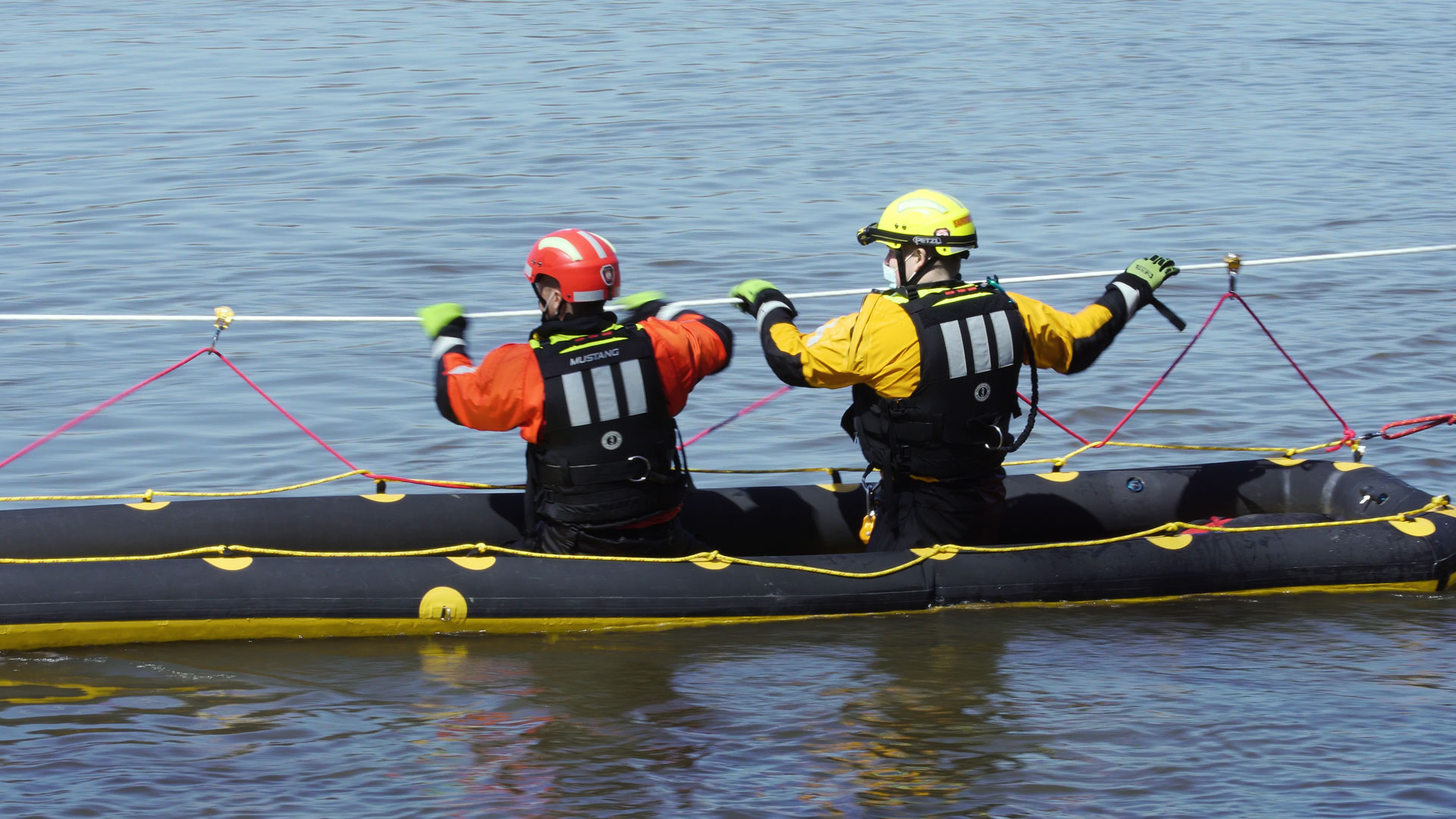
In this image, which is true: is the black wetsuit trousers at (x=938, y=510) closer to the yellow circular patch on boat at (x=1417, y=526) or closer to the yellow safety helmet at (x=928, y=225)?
the yellow safety helmet at (x=928, y=225)

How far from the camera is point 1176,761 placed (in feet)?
14.8

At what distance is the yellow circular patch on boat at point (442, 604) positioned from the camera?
5266 millimetres

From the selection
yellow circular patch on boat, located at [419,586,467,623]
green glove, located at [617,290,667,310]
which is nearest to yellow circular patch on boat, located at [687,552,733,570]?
yellow circular patch on boat, located at [419,586,467,623]

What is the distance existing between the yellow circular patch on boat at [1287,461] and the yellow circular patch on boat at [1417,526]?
606mm

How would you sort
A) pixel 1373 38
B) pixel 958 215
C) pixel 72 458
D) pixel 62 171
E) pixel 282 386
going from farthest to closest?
pixel 1373 38 < pixel 62 171 < pixel 282 386 < pixel 72 458 < pixel 958 215

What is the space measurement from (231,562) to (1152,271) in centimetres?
308

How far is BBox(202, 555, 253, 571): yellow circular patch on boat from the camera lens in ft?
17.1

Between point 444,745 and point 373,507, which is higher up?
point 373,507

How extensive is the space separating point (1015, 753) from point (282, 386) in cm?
531

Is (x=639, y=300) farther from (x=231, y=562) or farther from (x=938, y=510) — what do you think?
(x=231, y=562)

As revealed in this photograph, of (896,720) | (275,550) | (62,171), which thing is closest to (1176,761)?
(896,720)

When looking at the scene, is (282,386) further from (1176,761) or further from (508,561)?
(1176,761)

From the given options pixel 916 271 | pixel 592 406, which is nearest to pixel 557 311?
pixel 592 406

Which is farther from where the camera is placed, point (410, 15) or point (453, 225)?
point (410, 15)
